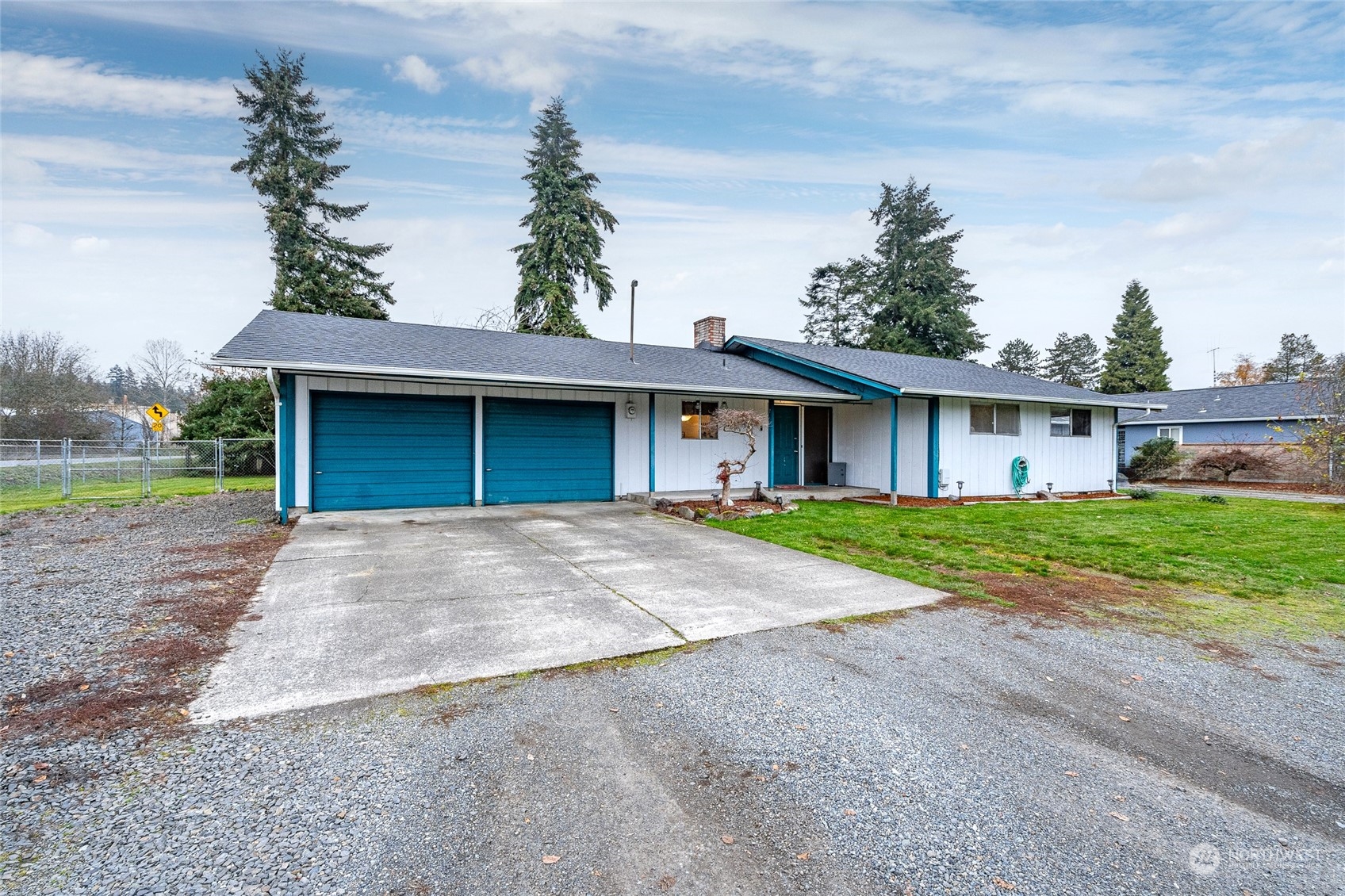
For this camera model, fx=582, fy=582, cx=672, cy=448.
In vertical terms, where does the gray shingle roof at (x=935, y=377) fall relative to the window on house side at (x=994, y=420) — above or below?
above

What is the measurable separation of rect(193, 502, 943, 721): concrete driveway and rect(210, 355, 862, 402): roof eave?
236cm

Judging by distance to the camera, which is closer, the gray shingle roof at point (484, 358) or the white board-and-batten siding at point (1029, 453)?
the gray shingle roof at point (484, 358)

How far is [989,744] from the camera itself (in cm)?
269

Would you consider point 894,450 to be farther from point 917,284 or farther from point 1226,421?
point 917,284

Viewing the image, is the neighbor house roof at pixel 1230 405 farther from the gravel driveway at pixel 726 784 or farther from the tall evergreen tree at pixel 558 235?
the tall evergreen tree at pixel 558 235

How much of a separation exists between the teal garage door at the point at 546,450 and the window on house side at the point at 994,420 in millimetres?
7878

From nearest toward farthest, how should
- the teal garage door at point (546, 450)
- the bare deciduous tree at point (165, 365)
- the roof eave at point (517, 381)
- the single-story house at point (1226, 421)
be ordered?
the roof eave at point (517, 381) → the teal garage door at point (546, 450) → the single-story house at point (1226, 421) → the bare deciduous tree at point (165, 365)

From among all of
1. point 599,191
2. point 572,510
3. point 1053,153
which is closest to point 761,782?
point 572,510

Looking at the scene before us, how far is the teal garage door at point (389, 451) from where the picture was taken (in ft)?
32.3

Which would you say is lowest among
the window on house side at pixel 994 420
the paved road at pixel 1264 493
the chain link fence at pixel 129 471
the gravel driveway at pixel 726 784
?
the gravel driveway at pixel 726 784

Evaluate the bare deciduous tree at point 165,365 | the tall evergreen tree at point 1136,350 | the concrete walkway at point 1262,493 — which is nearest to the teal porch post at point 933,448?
the concrete walkway at point 1262,493

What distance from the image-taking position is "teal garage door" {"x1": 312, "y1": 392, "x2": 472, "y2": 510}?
9852mm

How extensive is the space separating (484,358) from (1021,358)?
4972cm

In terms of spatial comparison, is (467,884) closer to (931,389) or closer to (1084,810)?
(1084,810)
